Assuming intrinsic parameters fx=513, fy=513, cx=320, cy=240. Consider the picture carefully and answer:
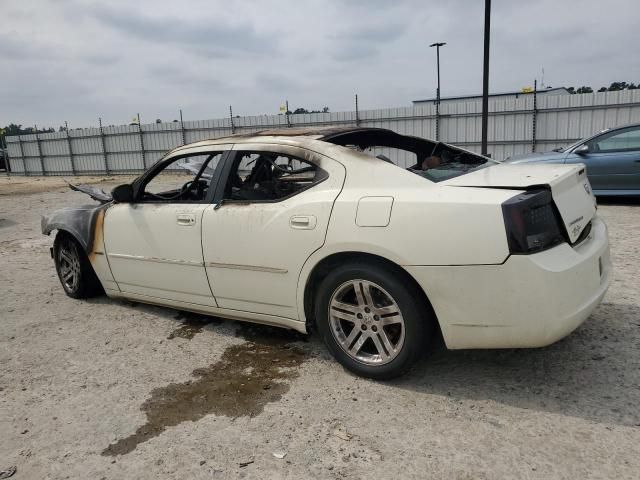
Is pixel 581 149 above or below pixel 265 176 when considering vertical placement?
below

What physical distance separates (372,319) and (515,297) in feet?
2.65

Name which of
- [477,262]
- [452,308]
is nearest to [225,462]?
[452,308]

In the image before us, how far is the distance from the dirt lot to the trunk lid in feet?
2.91

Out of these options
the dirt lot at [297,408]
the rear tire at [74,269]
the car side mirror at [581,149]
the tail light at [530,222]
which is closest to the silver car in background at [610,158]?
the car side mirror at [581,149]

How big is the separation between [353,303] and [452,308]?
0.64m

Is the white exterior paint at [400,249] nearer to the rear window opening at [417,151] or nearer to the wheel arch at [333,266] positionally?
the wheel arch at [333,266]

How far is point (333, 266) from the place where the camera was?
3076mm

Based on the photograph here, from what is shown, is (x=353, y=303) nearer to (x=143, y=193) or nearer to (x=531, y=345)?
Answer: (x=531, y=345)

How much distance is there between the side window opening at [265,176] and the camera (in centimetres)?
357

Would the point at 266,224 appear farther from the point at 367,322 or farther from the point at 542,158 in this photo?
the point at 542,158

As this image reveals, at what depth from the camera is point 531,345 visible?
8.57 ft

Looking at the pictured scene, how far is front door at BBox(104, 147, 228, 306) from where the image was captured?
3.68 m

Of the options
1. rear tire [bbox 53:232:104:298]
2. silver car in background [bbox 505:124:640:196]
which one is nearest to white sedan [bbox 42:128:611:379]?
rear tire [bbox 53:232:104:298]

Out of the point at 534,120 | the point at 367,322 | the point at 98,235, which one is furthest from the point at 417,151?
the point at 534,120
